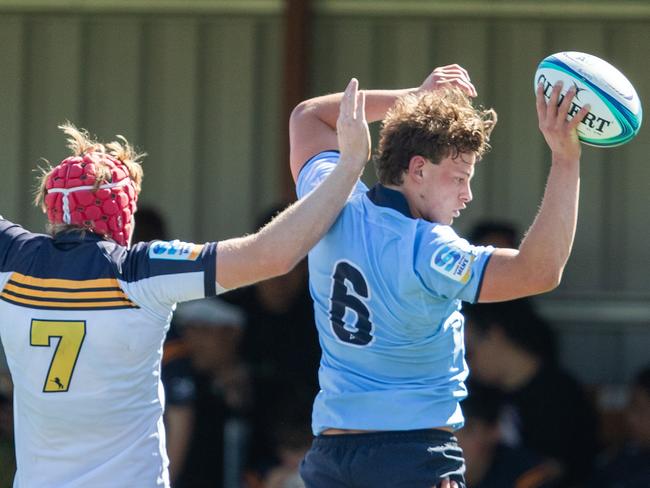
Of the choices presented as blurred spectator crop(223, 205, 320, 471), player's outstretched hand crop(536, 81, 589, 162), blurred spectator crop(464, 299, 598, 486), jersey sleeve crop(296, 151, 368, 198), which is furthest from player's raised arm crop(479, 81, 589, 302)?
blurred spectator crop(223, 205, 320, 471)

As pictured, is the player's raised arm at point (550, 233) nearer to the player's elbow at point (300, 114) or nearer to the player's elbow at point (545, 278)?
the player's elbow at point (545, 278)

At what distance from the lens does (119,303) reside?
133 inches

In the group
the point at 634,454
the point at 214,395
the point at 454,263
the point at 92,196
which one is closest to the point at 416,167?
the point at 454,263

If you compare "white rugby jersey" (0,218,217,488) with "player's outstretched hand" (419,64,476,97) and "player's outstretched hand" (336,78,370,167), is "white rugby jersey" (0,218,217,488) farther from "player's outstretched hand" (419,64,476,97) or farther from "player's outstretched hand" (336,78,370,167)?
"player's outstretched hand" (419,64,476,97)

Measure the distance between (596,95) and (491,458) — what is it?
2.89 meters

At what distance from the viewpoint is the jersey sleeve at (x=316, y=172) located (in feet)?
11.8

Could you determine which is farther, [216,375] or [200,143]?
[200,143]

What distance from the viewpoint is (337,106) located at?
12.7 ft

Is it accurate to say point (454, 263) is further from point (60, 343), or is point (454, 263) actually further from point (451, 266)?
point (60, 343)

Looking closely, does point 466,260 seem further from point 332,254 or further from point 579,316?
point 579,316

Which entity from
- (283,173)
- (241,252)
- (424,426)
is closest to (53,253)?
(241,252)

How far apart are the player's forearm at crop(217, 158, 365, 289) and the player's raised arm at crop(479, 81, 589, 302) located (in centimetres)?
43

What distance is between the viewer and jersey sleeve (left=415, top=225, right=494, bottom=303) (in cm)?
315

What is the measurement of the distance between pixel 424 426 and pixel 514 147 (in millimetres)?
5090
